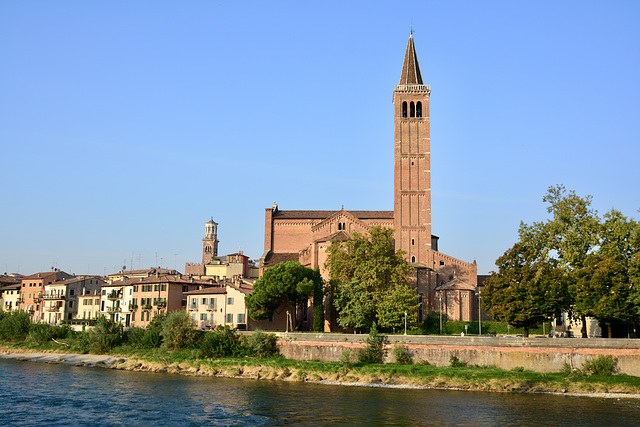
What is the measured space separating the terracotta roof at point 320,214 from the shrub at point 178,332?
34122mm

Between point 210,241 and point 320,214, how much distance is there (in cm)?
10286

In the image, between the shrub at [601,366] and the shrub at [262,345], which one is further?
the shrub at [262,345]

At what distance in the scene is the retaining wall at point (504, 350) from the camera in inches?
1662

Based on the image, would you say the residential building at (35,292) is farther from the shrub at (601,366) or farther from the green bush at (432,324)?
the shrub at (601,366)

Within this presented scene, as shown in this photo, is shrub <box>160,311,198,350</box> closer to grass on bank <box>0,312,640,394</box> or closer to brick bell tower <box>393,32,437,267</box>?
grass on bank <box>0,312,640,394</box>

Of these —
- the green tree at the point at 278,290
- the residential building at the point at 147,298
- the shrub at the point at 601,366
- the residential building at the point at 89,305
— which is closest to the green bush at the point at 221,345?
the green tree at the point at 278,290

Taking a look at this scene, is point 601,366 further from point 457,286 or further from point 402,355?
point 457,286

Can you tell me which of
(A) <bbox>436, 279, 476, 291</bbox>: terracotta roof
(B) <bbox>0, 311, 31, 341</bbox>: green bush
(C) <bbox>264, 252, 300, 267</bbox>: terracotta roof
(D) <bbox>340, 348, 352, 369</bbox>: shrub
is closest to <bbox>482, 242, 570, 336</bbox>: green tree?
Answer: (D) <bbox>340, 348, 352, 369</bbox>: shrub

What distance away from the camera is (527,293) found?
48.9 m

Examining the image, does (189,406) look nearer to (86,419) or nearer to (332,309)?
(86,419)

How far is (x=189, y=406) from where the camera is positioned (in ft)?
113

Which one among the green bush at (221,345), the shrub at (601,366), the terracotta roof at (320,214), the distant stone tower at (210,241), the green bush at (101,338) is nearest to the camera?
the shrub at (601,366)

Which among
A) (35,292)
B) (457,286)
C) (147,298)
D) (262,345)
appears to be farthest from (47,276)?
(457,286)

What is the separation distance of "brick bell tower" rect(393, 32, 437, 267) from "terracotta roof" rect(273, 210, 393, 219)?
6.44 meters
